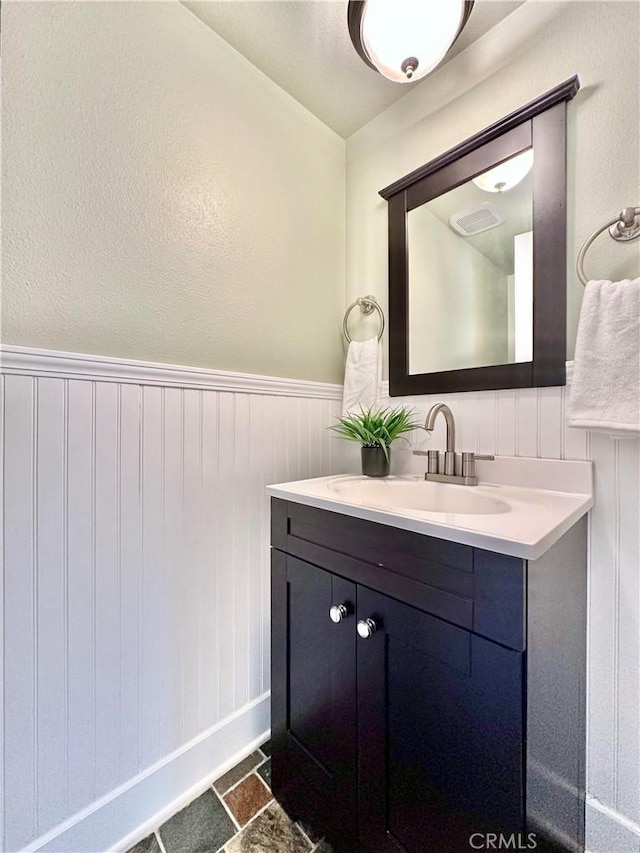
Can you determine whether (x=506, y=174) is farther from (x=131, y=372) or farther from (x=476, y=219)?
(x=131, y=372)

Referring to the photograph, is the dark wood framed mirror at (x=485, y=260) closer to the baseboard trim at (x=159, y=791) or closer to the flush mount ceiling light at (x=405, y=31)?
the flush mount ceiling light at (x=405, y=31)

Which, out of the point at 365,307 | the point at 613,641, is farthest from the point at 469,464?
the point at 365,307

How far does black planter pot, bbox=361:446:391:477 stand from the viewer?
1167mm

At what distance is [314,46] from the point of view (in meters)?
1.10

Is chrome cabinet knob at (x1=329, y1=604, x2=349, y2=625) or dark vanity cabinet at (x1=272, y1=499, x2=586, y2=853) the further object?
chrome cabinet knob at (x1=329, y1=604, x2=349, y2=625)

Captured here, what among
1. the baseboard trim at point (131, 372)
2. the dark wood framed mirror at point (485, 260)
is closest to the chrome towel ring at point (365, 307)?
the dark wood framed mirror at point (485, 260)

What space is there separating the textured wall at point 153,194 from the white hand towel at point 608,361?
32.8 inches

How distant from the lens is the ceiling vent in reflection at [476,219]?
1.07 metres

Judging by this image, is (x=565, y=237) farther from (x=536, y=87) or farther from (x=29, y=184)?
(x=29, y=184)

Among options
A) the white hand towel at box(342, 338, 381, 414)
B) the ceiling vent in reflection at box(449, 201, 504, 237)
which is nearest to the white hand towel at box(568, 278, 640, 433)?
the ceiling vent in reflection at box(449, 201, 504, 237)

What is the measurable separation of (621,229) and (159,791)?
1.79m

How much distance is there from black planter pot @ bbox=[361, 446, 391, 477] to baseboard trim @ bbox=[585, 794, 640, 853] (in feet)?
3.01

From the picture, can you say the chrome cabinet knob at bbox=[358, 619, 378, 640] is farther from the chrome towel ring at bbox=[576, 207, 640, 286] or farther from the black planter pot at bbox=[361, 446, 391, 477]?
the chrome towel ring at bbox=[576, 207, 640, 286]

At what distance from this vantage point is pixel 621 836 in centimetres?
79
